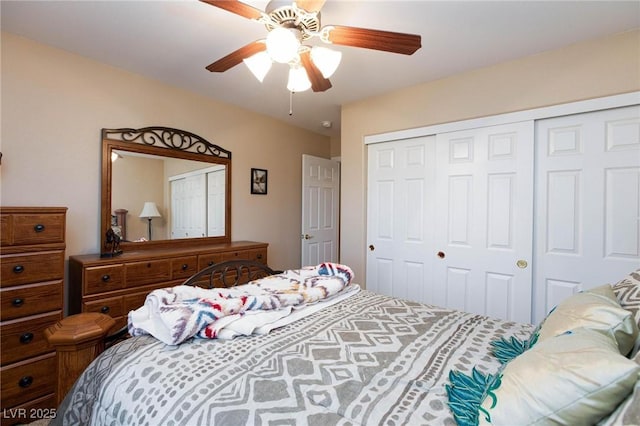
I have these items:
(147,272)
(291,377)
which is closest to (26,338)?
(147,272)

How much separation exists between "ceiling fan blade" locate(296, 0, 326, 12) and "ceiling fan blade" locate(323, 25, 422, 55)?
0.11 meters

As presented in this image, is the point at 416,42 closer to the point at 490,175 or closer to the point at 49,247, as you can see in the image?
the point at 490,175

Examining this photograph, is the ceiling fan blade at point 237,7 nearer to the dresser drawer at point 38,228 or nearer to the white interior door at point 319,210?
the dresser drawer at point 38,228

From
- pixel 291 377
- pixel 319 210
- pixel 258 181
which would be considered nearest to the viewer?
pixel 291 377

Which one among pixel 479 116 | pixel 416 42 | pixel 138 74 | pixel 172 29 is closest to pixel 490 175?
pixel 479 116

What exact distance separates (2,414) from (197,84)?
2.79 metres

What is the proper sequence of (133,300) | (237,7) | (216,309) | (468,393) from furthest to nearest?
(133,300) → (237,7) → (216,309) → (468,393)

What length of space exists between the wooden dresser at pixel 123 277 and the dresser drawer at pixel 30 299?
155 millimetres

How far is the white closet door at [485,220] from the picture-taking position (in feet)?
7.80

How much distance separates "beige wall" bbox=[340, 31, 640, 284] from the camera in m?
2.06

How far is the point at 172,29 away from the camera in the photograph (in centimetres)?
198

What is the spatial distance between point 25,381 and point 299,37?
2.64 m

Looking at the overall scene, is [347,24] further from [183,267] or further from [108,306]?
[108,306]

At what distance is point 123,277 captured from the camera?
2.23m
